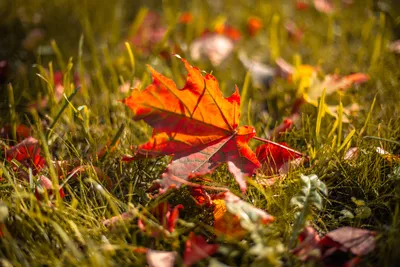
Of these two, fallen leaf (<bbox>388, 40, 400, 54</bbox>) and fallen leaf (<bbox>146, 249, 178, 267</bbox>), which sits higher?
fallen leaf (<bbox>388, 40, 400, 54</bbox>)

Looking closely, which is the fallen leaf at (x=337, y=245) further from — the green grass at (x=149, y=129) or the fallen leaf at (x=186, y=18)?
the fallen leaf at (x=186, y=18)

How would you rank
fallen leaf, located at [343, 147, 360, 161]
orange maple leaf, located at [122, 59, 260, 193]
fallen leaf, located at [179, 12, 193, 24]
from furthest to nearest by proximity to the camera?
fallen leaf, located at [179, 12, 193, 24] → fallen leaf, located at [343, 147, 360, 161] → orange maple leaf, located at [122, 59, 260, 193]

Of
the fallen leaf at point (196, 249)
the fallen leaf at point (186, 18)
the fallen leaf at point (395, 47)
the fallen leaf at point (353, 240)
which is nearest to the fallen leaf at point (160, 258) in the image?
the fallen leaf at point (196, 249)

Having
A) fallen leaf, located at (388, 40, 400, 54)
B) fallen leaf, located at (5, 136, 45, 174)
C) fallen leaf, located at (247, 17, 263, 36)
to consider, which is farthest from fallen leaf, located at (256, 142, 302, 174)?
fallen leaf, located at (247, 17, 263, 36)

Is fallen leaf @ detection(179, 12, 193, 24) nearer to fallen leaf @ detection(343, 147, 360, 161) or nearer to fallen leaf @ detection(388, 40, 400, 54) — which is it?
fallen leaf @ detection(388, 40, 400, 54)

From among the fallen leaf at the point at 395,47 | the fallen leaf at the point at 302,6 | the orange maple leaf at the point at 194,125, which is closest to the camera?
the orange maple leaf at the point at 194,125

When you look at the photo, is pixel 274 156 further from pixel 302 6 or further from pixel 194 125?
pixel 302 6

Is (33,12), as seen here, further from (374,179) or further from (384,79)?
(374,179)
